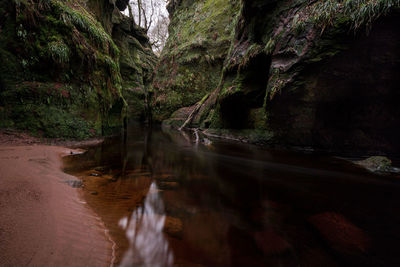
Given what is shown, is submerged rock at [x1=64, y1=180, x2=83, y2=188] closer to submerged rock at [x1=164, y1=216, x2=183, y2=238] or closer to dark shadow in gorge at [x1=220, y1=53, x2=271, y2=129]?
submerged rock at [x1=164, y1=216, x2=183, y2=238]

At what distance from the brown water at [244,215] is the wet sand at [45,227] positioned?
0.14 metres

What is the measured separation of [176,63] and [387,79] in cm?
1530

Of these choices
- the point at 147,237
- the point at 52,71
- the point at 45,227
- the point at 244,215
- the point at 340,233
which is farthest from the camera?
the point at 52,71

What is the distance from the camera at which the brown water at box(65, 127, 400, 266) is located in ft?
3.86


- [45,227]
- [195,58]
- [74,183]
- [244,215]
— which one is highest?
[195,58]

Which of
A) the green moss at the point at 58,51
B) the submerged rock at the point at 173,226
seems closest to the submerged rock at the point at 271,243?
the submerged rock at the point at 173,226

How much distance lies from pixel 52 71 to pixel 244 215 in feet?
19.3

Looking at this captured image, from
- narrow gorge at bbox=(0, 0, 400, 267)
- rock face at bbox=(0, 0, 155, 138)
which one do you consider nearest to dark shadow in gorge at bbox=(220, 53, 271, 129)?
narrow gorge at bbox=(0, 0, 400, 267)

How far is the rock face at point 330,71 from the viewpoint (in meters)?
3.68

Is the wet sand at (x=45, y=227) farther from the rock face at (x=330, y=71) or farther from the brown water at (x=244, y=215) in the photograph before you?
the rock face at (x=330, y=71)

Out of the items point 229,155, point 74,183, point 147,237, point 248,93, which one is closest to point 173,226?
point 147,237

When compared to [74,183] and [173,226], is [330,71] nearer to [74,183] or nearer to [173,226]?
[173,226]

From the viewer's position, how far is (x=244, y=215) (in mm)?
1688

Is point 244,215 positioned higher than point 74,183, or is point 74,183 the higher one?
point 74,183
